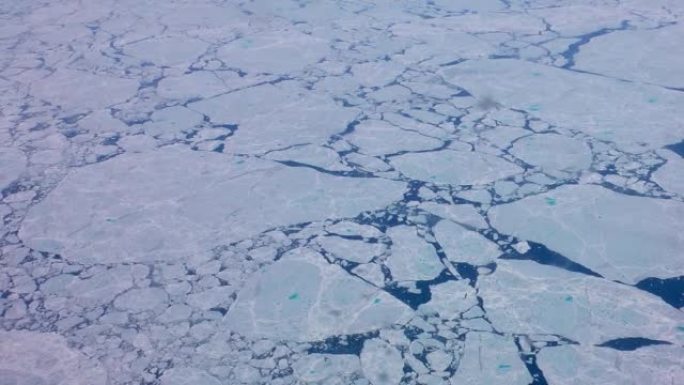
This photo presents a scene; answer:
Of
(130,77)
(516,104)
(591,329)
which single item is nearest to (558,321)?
(591,329)

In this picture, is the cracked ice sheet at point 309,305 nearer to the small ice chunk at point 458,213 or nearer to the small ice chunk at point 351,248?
the small ice chunk at point 351,248

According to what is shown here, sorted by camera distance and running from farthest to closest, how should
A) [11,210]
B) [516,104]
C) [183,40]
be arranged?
1. [183,40]
2. [516,104]
3. [11,210]

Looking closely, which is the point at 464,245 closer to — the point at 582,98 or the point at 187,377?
the point at 187,377

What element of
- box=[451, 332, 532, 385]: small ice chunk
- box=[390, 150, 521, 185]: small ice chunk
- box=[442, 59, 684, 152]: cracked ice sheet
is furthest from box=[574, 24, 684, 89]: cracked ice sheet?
box=[451, 332, 532, 385]: small ice chunk

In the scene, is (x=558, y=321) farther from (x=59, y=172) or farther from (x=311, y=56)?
(x=311, y=56)

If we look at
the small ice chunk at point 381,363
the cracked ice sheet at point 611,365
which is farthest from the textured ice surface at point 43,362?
the cracked ice sheet at point 611,365

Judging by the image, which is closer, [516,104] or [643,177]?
[643,177]
